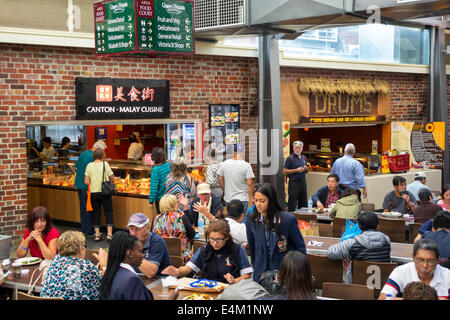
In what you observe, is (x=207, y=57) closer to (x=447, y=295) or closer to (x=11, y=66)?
(x=11, y=66)

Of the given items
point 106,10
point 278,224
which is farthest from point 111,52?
point 278,224

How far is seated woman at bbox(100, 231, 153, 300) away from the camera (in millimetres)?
4480

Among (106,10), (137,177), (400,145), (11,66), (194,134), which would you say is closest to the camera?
(106,10)

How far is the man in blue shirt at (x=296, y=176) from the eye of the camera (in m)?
Result: 12.6

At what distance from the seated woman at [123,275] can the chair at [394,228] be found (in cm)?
490

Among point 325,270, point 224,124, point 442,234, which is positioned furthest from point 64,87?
point 442,234

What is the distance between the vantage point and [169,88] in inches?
480

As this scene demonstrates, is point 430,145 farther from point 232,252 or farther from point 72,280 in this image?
point 72,280

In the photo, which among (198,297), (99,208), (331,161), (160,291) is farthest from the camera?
(331,161)

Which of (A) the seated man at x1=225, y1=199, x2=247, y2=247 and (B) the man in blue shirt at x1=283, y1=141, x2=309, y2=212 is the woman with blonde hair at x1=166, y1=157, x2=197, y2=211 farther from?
(B) the man in blue shirt at x1=283, y1=141, x2=309, y2=212

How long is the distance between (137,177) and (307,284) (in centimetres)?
814

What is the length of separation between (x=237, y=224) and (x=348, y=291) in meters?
2.13

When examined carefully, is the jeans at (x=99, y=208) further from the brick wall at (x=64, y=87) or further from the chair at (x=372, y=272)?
the chair at (x=372, y=272)

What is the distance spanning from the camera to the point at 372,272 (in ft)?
19.6
